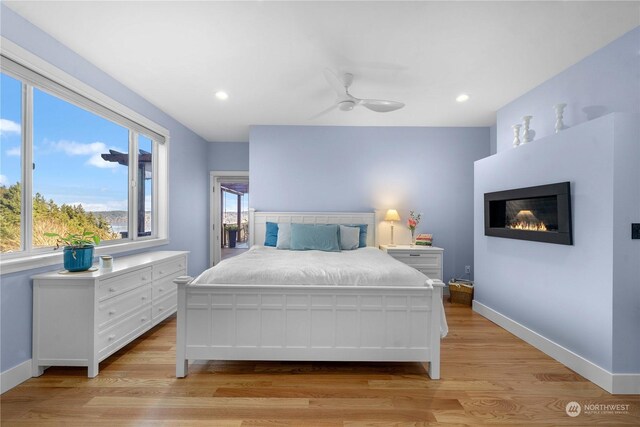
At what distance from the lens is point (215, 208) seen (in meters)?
5.62

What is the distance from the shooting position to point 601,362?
6.77ft

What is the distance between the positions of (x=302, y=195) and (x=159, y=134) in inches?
83.7

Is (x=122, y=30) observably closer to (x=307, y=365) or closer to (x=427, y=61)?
(x=427, y=61)

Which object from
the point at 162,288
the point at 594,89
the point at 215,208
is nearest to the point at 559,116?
the point at 594,89

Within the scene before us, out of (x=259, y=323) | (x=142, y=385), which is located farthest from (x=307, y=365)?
(x=142, y=385)

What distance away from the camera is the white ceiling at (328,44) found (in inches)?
77.9

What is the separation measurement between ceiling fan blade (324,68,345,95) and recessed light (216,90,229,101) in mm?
1290

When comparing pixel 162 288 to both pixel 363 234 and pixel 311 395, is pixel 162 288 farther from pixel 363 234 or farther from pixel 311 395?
pixel 363 234

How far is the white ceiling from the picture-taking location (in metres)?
1.98

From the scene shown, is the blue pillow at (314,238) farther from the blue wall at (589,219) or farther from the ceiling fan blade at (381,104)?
the blue wall at (589,219)

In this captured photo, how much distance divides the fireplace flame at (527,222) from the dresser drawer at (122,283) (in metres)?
3.70

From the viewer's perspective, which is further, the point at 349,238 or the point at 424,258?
the point at 424,258

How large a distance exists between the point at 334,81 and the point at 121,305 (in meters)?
2.70

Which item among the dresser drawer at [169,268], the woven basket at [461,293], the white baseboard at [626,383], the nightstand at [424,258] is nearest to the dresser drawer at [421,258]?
the nightstand at [424,258]
